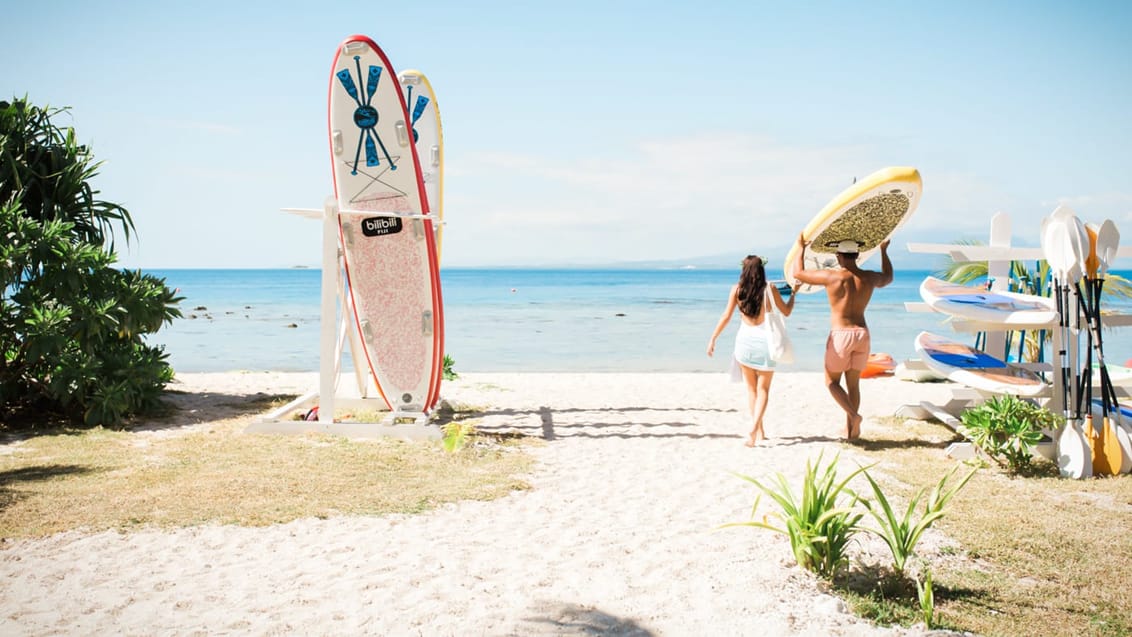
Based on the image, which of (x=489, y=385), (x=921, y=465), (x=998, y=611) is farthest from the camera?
(x=489, y=385)

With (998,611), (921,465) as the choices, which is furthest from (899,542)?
(921,465)

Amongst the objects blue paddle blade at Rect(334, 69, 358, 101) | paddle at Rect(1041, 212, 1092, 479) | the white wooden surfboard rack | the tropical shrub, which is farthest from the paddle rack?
the tropical shrub

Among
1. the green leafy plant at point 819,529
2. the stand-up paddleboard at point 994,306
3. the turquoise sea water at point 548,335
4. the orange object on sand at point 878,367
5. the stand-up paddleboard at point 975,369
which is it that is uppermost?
the stand-up paddleboard at point 994,306

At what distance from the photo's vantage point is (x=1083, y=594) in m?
3.29

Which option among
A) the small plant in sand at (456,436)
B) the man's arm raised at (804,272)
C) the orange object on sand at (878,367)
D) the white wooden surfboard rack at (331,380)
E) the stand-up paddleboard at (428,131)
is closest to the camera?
the small plant in sand at (456,436)

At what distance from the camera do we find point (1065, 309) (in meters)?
5.38

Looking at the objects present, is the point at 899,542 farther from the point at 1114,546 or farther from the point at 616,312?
the point at 616,312

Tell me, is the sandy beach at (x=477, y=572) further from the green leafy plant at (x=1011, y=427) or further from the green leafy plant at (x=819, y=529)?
the green leafy plant at (x=1011, y=427)

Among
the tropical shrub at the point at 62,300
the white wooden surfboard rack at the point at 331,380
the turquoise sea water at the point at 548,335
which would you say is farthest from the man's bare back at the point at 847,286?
the tropical shrub at the point at 62,300

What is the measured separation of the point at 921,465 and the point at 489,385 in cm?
561

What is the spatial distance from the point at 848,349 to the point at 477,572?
3.68 metres

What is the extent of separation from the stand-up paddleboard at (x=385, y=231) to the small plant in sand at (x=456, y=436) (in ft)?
2.15

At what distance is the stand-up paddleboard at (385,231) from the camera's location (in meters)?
6.54

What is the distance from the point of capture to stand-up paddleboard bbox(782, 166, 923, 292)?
5816 mm
